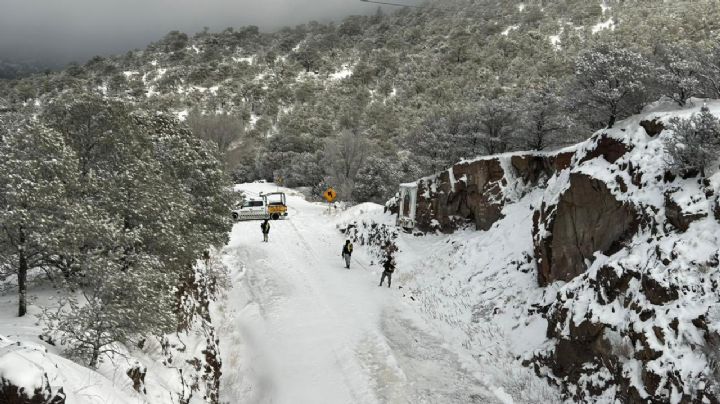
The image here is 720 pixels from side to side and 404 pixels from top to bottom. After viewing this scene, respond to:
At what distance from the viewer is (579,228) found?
10.8 meters

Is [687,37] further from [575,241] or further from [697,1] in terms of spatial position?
[575,241]

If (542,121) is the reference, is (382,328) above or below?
below

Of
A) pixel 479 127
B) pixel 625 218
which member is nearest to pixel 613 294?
pixel 625 218

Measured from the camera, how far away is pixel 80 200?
8766 mm

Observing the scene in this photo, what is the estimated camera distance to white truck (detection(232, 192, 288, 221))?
32531mm

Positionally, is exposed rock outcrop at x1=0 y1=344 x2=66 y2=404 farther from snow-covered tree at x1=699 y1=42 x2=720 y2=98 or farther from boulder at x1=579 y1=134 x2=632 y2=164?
snow-covered tree at x1=699 y1=42 x2=720 y2=98

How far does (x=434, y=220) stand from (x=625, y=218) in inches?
519

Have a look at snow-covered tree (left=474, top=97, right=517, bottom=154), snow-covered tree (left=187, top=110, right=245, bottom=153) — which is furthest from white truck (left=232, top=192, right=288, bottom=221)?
snow-covered tree (left=474, top=97, right=517, bottom=154)

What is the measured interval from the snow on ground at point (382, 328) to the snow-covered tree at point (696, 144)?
4.87 m

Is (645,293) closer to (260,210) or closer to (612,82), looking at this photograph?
(612,82)

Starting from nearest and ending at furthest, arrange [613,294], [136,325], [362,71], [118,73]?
[136,325] → [613,294] → [362,71] → [118,73]

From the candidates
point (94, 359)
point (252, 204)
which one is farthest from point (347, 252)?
point (252, 204)

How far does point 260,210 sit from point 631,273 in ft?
92.3

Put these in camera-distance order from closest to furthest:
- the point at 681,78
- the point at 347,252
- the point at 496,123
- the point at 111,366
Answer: the point at 111,366, the point at 681,78, the point at 347,252, the point at 496,123
